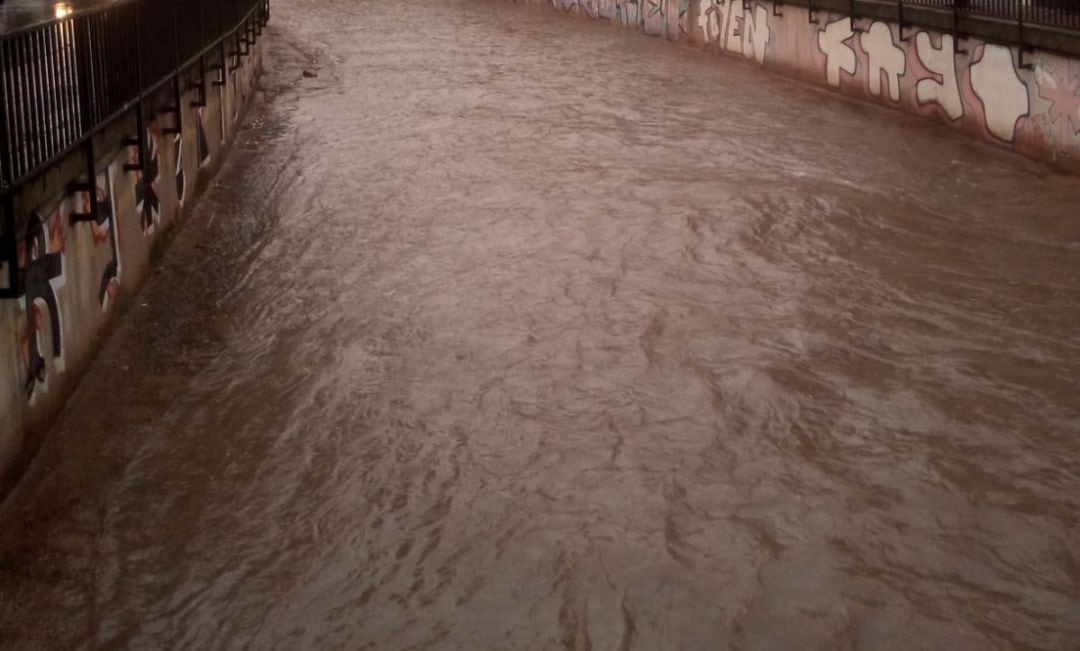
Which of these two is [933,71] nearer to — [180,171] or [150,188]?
[180,171]

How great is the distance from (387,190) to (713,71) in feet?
39.4

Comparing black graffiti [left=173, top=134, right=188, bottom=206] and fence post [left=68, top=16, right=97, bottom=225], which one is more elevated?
fence post [left=68, top=16, right=97, bottom=225]

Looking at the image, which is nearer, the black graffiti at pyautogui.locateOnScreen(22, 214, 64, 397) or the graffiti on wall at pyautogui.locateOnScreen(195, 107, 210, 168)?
the black graffiti at pyautogui.locateOnScreen(22, 214, 64, 397)

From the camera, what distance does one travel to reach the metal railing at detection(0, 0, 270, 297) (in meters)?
8.95

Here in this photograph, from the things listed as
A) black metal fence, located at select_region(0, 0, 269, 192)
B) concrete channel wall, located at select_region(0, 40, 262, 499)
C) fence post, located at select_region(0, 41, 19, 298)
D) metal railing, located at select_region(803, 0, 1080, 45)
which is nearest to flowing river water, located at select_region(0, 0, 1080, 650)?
concrete channel wall, located at select_region(0, 40, 262, 499)

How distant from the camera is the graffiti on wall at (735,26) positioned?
28078 mm

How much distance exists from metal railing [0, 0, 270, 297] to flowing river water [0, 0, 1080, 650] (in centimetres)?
180

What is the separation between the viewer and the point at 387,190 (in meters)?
18.1

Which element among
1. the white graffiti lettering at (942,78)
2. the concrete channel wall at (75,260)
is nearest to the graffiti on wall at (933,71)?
the white graffiti lettering at (942,78)

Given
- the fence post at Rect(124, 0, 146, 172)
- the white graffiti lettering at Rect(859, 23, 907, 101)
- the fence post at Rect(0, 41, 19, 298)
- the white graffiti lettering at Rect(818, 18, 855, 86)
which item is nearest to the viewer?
the fence post at Rect(0, 41, 19, 298)

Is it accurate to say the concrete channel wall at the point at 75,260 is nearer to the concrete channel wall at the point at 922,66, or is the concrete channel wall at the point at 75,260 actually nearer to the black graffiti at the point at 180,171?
the black graffiti at the point at 180,171

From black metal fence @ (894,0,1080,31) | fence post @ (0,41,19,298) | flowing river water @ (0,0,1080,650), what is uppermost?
black metal fence @ (894,0,1080,31)

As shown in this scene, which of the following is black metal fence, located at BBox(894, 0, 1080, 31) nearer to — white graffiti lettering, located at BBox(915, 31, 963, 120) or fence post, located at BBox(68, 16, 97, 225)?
white graffiti lettering, located at BBox(915, 31, 963, 120)

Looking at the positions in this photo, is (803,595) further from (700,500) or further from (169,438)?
(169,438)
